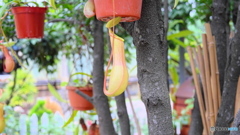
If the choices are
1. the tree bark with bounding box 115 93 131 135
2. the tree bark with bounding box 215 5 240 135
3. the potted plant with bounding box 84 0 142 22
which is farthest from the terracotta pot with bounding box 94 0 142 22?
the tree bark with bounding box 115 93 131 135

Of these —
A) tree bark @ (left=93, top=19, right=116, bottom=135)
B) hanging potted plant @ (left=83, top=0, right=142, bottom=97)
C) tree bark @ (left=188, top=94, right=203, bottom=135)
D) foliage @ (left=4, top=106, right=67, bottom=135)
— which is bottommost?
foliage @ (left=4, top=106, right=67, bottom=135)

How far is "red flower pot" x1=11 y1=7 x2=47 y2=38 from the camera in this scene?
1442 mm

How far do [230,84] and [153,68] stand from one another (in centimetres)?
39

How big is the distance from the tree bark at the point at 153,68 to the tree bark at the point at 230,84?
1.10 feet

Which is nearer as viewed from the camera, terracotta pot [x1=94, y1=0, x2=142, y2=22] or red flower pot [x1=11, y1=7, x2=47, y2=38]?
terracotta pot [x1=94, y1=0, x2=142, y2=22]

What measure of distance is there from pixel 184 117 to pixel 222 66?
1.73 metres

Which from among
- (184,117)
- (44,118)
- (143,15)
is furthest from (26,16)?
(184,117)

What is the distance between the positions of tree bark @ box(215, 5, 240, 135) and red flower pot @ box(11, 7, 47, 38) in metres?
0.86

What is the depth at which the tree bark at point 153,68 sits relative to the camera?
2.87 feet


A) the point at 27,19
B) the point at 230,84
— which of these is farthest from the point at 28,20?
the point at 230,84

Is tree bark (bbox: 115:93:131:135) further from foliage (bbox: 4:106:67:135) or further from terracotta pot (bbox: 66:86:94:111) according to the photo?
foliage (bbox: 4:106:67:135)

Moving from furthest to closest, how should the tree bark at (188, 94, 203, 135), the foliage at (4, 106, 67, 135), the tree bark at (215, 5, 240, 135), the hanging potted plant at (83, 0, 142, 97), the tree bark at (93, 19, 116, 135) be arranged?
the foliage at (4, 106, 67, 135)
the tree bark at (93, 19, 116, 135)
the tree bark at (188, 94, 203, 135)
the tree bark at (215, 5, 240, 135)
the hanging potted plant at (83, 0, 142, 97)

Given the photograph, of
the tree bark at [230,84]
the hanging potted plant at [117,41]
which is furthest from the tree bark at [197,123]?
the hanging potted plant at [117,41]

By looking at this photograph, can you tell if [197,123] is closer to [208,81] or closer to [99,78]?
[208,81]
